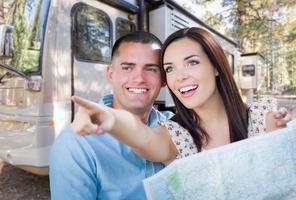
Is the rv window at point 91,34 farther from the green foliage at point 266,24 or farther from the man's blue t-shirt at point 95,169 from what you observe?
the green foliage at point 266,24

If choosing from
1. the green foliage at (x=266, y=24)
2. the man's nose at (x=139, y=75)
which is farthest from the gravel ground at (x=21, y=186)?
the green foliage at (x=266, y=24)

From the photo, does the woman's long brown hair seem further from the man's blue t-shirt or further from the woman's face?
the man's blue t-shirt

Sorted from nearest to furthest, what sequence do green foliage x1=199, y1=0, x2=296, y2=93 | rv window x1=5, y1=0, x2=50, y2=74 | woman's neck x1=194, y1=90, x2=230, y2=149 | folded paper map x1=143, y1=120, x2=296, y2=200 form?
1. folded paper map x1=143, y1=120, x2=296, y2=200
2. woman's neck x1=194, y1=90, x2=230, y2=149
3. rv window x1=5, y1=0, x2=50, y2=74
4. green foliage x1=199, y1=0, x2=296, y2=93

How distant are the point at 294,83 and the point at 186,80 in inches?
565

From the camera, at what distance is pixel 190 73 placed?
1271 mm

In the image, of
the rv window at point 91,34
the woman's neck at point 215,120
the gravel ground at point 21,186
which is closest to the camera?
the woman's neck at point 215,120

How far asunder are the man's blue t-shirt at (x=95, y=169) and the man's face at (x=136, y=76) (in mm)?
286

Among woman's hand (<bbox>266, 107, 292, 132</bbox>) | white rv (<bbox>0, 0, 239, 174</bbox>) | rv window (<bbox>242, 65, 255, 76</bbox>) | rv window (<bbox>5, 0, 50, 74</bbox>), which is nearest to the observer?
woman's hand (<bbox>266, 107, 292, 132</bbox>)

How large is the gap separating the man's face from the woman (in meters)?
0.14

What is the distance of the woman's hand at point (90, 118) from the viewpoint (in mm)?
807

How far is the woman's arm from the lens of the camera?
82 centimetres

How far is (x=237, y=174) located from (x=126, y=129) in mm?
419

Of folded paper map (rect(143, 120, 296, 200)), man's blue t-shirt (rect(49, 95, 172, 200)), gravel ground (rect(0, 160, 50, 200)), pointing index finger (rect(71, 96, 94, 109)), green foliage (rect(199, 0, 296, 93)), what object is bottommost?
gravel ground (rect(0, 160, 50, 200))

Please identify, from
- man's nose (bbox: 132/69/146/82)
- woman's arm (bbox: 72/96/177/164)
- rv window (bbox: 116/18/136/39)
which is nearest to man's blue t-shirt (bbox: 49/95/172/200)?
woman's arm (bbox: 72/96/177/164)
